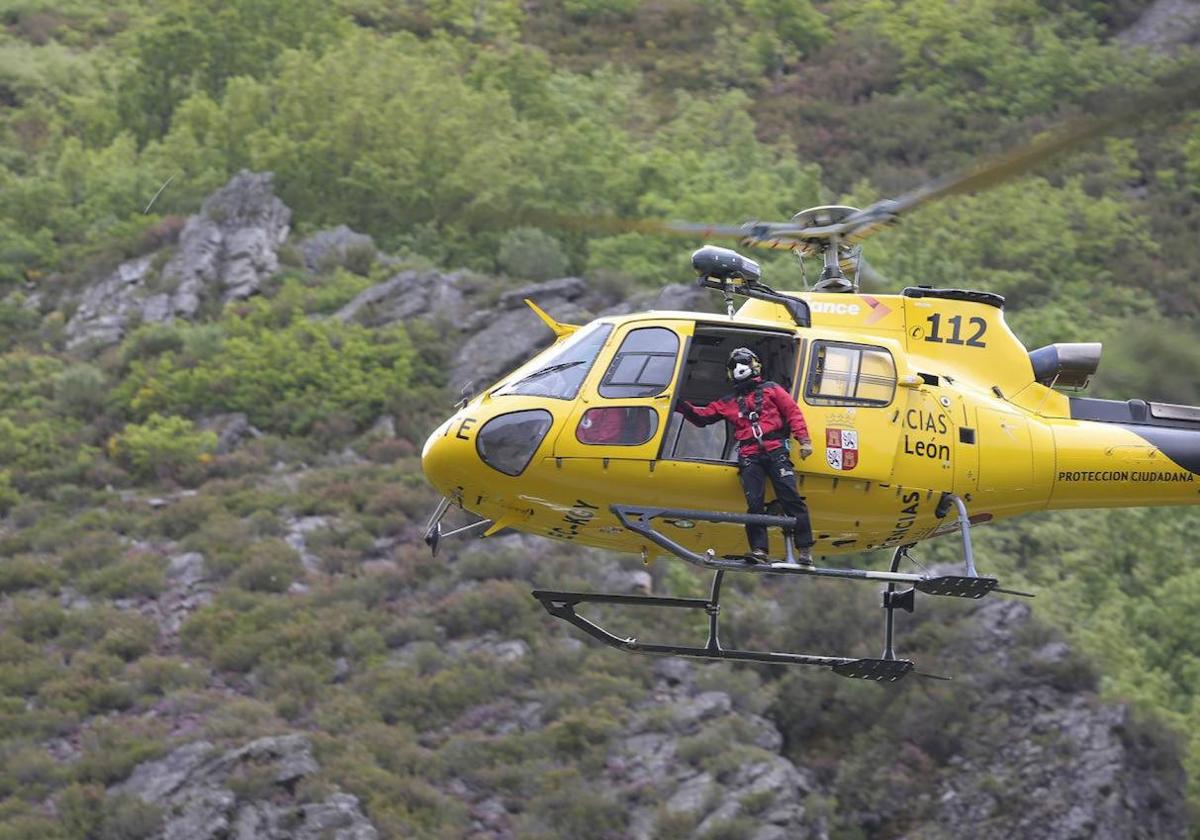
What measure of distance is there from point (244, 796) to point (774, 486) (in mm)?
10506

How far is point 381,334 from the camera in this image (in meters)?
34.2

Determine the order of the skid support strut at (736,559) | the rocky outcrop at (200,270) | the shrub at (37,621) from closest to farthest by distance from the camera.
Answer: the skid support strut at (736,559) → the shrub at (37,621) → the rocky outcrop at (200,270)

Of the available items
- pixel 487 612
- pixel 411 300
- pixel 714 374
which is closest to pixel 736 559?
pixel 714 374

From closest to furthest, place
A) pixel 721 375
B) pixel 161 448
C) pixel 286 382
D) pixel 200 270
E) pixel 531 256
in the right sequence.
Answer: pixel 721 375, pixel 161 448, pixel 286 382, pixel 200 270, pixel 531 256

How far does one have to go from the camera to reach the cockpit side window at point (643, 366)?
11875 millimetres

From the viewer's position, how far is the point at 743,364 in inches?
468

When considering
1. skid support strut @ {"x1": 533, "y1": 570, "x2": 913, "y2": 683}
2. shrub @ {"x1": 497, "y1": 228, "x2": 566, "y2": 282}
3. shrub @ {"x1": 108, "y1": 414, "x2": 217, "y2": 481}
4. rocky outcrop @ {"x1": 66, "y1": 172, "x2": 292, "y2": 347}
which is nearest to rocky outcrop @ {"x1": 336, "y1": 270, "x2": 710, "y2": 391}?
shrub @ {"x1": 497, "y1": 228, "x2": 566, "y2": 282}

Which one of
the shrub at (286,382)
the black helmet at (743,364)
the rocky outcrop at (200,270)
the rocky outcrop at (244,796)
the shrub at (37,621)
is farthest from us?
the rocky outcrop at (200,270)

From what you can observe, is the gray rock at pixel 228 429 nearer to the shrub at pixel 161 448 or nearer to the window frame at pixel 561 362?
the shrub at pixel 161 448

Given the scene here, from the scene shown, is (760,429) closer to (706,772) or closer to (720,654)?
(720,654)

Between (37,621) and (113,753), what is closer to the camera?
(113,753)

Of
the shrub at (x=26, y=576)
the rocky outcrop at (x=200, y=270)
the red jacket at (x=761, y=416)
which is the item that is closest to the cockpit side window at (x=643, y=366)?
the red jacket at (x=761, y=416)

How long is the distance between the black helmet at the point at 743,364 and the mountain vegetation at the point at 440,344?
6.12ft

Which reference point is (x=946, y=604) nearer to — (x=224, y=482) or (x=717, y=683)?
(x=717, y=683)
